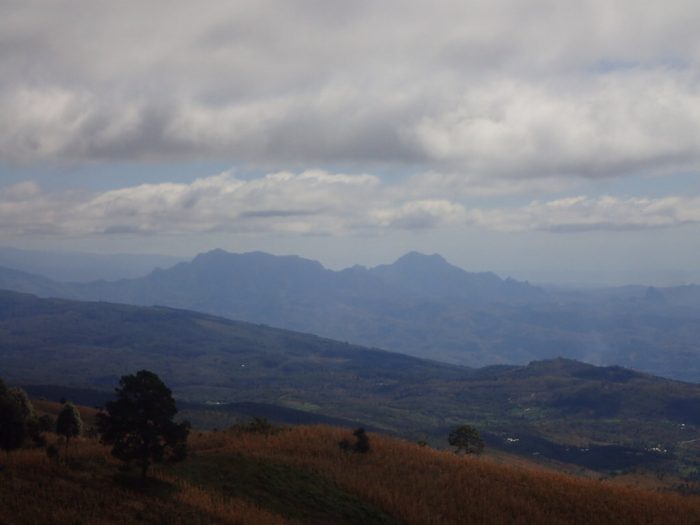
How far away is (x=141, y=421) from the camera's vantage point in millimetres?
30453

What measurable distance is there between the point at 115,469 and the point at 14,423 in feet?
18.8

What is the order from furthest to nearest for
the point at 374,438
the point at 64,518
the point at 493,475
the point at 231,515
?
the point at 374,438, the point at 493,475, the point at 231,515, the point at 64,518

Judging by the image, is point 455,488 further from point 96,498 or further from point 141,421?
point 96,498

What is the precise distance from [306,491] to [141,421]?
34.6ft

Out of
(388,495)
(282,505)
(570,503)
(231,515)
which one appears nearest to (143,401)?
(231,515)

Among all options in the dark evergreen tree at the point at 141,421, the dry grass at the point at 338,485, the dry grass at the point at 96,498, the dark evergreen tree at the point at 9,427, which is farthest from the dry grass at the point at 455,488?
the dark evergreen tree at the point at 9,427

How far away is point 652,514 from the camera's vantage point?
37125 millimetres

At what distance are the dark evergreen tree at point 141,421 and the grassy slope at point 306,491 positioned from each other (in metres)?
1.53

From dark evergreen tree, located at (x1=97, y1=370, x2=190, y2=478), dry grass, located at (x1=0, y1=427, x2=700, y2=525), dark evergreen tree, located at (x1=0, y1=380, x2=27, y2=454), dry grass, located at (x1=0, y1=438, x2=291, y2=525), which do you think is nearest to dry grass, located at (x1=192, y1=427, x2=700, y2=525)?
dry grass, located at (x1=0, y1=427, x2=700, y2=525)

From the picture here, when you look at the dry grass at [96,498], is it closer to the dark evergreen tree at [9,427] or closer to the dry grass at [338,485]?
the dry grass at [338,485]

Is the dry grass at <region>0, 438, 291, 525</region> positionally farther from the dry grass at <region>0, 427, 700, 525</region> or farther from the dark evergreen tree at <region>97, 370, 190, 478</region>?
the dark evergreen tree at <region>97, 370, 190, 478</region>

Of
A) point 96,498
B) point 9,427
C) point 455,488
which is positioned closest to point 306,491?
point 455,488

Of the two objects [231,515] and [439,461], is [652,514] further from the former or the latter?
[231,515]

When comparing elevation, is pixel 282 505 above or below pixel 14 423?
below
